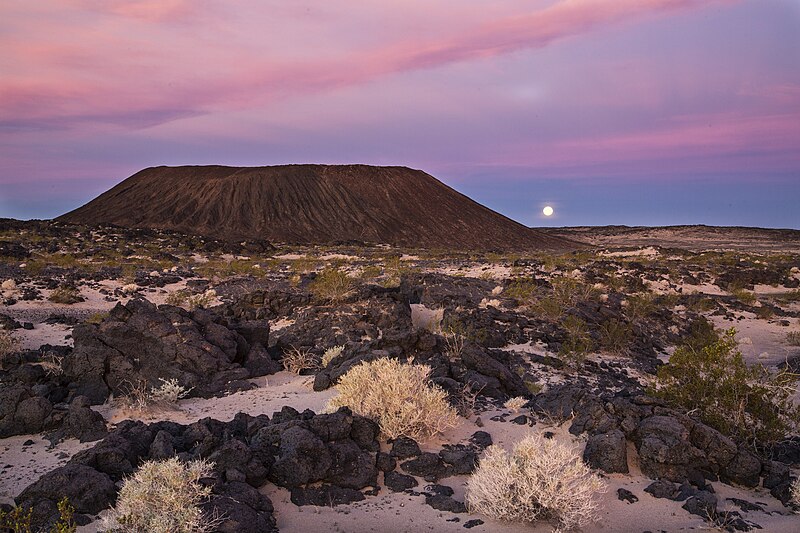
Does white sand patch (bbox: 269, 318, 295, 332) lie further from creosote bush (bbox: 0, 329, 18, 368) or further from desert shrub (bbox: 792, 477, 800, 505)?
desert shrub (bbox: 792, 477, 800, 505)

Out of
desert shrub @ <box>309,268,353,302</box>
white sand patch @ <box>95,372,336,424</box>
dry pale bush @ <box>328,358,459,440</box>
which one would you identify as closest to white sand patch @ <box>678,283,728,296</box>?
desert shrub @ <box>309,268,353,302</box>

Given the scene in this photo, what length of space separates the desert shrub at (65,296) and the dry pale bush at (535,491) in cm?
1559

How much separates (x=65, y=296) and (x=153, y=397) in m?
11.1

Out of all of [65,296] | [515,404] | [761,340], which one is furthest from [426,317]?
[65,296]

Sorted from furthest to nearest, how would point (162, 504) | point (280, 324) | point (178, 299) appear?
point (178, 299), point (280, 324), point (162, 504)

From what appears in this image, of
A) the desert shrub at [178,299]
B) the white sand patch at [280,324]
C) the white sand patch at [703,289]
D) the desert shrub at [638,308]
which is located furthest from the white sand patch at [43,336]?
the white sand patch at [703,289]

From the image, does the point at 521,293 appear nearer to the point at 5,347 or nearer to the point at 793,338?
the point at 793,338

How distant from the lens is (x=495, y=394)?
777 centimetres

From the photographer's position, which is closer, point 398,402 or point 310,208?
point 398,402

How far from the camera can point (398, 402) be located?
589 centimetres

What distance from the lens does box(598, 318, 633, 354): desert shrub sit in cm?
1240

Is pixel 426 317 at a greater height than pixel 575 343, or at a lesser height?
greater

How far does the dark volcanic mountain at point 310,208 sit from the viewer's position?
63812 millimetres

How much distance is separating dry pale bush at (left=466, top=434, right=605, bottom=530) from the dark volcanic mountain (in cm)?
5563
